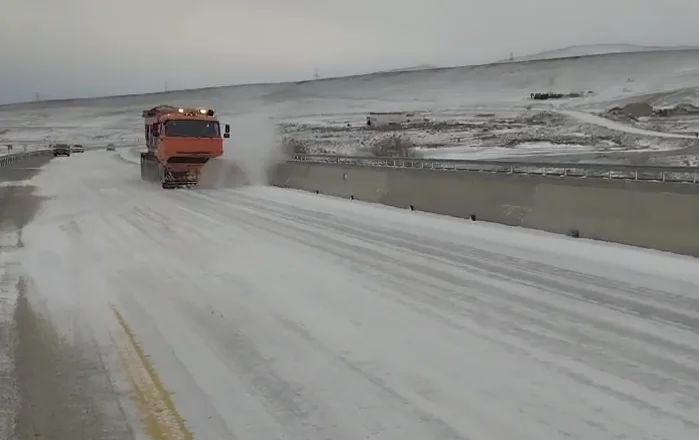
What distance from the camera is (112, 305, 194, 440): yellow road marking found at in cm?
513

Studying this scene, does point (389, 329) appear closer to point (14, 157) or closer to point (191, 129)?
point (191, 129)

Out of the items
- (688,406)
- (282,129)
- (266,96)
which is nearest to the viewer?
(688,406)

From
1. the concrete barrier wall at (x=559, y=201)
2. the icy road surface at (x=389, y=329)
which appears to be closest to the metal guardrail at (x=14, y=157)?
the concrete barrier wall at (x=559, y=201)

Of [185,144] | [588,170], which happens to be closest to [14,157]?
[185,144]

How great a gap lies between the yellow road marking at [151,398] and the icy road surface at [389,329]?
0.9 inches

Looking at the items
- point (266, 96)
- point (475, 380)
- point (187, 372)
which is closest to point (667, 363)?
point (475, 380)

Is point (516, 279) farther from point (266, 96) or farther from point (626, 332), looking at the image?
point (266, 96)

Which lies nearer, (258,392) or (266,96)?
(258,392)

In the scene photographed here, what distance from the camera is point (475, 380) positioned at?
6.04m

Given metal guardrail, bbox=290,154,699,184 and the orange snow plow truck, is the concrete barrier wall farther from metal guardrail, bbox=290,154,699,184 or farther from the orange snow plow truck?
the orange snow plow truck

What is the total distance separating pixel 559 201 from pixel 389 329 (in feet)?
25.6

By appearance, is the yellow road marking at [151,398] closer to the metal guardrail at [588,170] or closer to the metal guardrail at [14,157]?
the metal guardrail at [588,170]

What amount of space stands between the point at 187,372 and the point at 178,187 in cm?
2299

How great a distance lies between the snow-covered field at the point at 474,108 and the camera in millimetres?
59531
